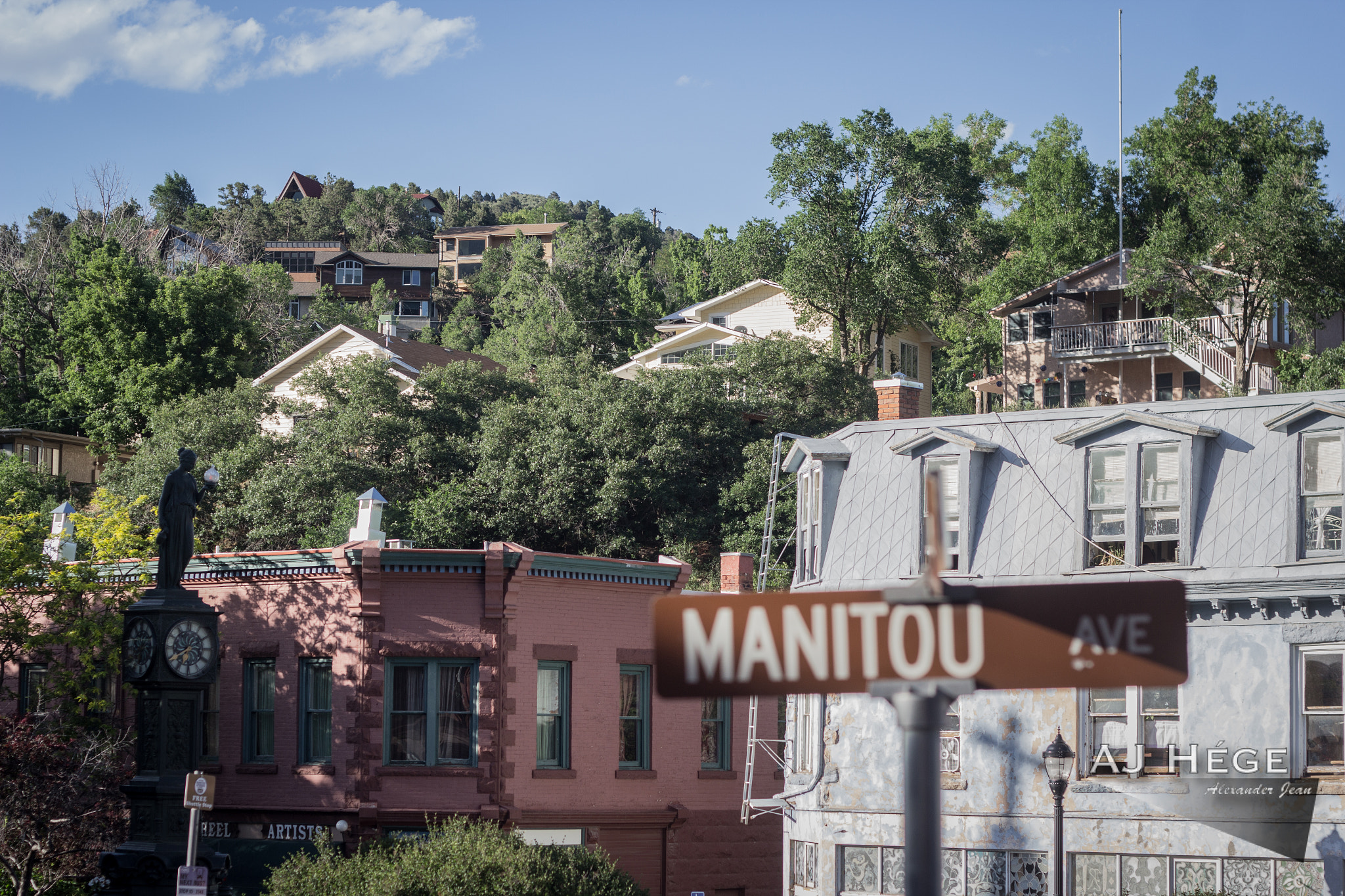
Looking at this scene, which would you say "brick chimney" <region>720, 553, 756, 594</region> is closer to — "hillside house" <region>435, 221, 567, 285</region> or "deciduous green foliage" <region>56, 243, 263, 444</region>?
"deciduous green foliage" <region>56, 243, 263, 444</region>

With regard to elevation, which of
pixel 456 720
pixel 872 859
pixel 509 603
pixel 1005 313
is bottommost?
pixel 872 859

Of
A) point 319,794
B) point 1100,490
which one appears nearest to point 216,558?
point 319,794

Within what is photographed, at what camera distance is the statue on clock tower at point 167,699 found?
69.9ft

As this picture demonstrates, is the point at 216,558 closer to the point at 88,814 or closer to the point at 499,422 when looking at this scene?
the point at 88,814

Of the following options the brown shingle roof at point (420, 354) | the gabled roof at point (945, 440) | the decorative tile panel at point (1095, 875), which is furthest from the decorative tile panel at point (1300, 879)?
the brown shingle roof at point (420, 354)

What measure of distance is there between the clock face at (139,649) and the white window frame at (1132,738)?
15.1m

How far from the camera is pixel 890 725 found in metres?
24.1

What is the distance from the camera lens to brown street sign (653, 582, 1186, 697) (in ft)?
11.6

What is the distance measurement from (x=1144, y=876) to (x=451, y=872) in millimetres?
10995

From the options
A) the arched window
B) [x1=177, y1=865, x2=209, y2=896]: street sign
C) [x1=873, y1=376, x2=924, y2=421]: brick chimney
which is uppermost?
the arched window

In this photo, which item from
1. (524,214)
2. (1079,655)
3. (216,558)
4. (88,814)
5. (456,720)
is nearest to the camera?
(1079,655)

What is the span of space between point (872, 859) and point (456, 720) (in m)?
8.23

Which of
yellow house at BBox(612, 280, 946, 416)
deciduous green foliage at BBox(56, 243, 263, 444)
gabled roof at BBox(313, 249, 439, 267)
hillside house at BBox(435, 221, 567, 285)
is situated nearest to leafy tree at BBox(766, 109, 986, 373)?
yellow house at BBox(612, 280, 946, 416)

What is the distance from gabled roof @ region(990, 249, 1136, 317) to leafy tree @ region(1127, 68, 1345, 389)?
2.60 meters
